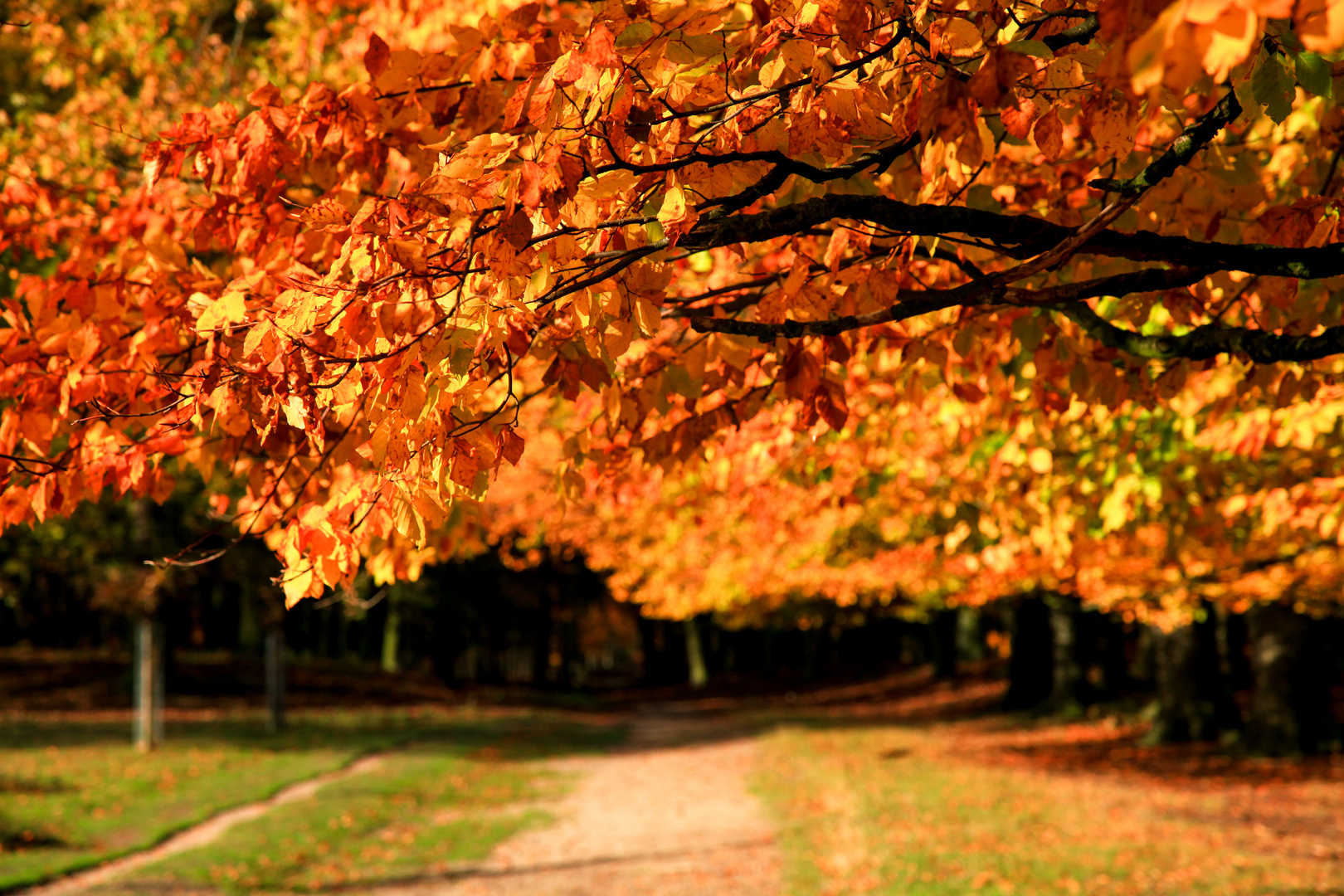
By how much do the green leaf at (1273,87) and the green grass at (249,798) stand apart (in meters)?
10.8

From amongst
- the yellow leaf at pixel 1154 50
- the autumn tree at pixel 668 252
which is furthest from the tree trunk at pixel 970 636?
the yellow leaf at pixel 1154 50

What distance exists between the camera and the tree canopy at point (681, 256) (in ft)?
8.20

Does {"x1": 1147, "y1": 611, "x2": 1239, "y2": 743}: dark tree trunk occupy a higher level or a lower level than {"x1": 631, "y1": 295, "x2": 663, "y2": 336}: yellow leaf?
lower

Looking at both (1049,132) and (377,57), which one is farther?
(377,57)

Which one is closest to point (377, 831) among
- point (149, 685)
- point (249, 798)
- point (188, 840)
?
point (188, 840)

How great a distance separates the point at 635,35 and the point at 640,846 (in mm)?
11968

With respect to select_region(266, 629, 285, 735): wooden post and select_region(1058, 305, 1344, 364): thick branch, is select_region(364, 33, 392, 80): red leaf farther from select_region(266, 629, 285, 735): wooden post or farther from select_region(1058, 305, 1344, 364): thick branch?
select_region(266, 629, 285, 735): wooden post

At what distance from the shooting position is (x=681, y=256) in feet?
9.81

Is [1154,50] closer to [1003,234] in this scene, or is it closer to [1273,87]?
[1273,87]

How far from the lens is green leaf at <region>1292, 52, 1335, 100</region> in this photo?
240 cm

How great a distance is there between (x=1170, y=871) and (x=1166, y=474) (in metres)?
5.50

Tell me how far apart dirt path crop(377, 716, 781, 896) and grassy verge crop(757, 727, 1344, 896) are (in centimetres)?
55

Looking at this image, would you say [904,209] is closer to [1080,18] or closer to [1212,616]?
[1080,18]

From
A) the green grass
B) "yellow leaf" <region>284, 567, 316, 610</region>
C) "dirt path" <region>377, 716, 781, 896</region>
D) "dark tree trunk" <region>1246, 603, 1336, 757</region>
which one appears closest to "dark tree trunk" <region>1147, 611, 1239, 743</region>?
"dark tree trunk" <region>1246, 603, 1336, 757</region>
